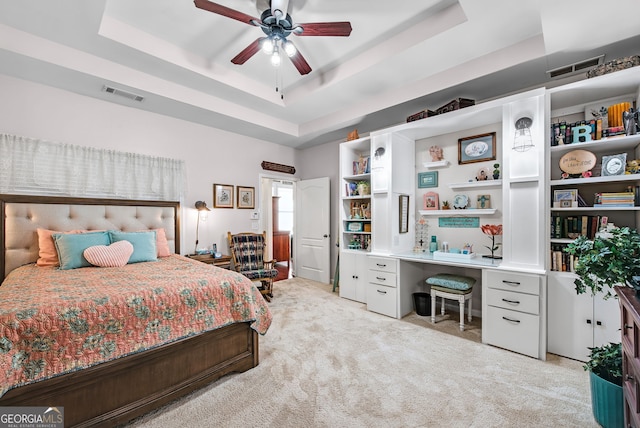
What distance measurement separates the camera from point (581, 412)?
1.72m

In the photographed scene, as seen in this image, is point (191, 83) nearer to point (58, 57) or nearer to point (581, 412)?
point (58, 57)

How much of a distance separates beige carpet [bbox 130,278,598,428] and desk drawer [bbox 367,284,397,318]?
432 millimetres

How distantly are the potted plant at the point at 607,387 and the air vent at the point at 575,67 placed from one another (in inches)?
94.7

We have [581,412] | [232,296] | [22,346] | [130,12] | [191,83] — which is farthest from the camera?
[191,83]

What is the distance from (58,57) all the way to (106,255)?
1926 millimetres

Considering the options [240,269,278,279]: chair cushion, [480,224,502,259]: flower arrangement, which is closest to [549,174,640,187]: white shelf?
[480,224,502,259]: flower arrangement

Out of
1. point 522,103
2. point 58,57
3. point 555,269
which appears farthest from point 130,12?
point 555,269

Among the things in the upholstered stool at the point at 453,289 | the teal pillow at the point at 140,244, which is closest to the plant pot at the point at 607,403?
the upholstered stool at the point at 453,289

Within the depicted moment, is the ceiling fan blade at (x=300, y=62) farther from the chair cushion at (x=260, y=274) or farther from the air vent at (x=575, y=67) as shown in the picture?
the chair cushion at (x=260, y=274)

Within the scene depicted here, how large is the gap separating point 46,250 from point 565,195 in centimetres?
503

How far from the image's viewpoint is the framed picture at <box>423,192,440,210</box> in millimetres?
3635

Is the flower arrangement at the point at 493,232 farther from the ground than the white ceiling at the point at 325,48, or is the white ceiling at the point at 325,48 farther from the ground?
the white ceiling at the point at 325,48

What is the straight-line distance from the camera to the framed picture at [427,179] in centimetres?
368

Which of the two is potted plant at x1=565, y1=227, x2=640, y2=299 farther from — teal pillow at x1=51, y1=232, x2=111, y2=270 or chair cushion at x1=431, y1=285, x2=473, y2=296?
teal pillow at x1=51, y1=232, x2=111, y2=270
